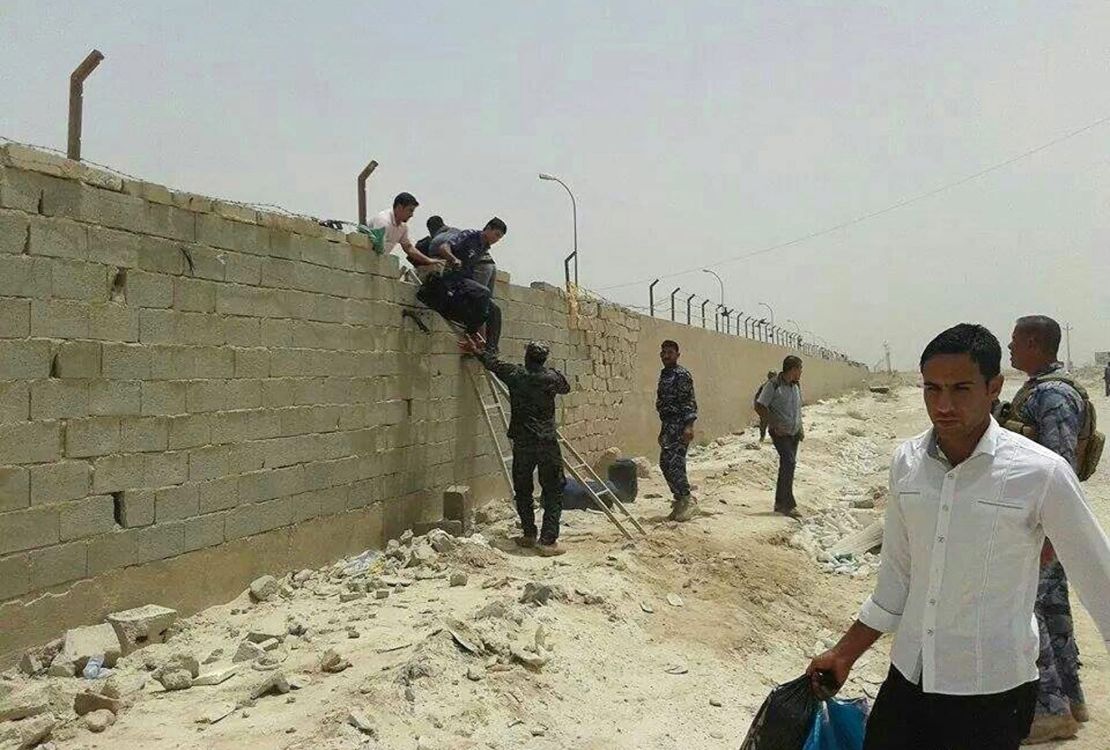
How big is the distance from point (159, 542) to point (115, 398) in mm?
848

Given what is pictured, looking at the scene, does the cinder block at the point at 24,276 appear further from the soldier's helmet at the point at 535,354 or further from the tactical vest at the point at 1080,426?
the tactical vest at the point at 1080,426

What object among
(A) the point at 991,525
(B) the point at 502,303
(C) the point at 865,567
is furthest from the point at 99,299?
(C) the point at 865,567

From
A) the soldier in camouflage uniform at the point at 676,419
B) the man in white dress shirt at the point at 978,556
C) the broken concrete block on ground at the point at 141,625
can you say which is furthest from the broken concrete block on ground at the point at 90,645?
the soldier in camouflage uniform at the point at 676,419

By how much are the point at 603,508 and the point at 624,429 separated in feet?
18.0

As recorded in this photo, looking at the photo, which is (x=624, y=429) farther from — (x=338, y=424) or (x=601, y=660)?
(x=601, y=660)

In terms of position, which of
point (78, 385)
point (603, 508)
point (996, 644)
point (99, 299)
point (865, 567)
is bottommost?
point (865, 567)

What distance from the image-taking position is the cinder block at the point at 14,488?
398 cm

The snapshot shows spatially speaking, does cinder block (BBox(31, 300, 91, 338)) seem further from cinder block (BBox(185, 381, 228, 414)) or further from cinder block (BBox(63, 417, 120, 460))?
cinder block (BBox(185, 381, 228, 414))

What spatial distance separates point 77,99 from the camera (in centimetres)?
460

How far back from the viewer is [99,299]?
4.41 metres

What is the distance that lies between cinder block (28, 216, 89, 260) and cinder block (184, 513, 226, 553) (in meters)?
1.61

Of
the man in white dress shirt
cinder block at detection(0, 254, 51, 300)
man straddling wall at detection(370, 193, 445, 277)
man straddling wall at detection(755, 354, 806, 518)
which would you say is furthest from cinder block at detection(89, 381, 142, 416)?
man straddling wall at detection(755, 354, 806, 518)

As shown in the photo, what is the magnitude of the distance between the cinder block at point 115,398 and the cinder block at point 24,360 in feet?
0.88

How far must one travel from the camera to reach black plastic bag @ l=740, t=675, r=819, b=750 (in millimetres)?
2227
